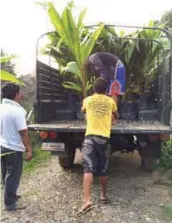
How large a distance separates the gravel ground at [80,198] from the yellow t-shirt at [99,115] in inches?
34.1

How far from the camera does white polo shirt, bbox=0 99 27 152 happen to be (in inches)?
168

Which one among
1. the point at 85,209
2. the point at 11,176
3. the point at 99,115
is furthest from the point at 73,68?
the point at 85,209

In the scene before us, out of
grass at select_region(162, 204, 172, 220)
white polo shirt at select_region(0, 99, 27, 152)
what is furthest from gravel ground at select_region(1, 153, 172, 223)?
white polo shirt at select_region(0, 99, 27, 152)

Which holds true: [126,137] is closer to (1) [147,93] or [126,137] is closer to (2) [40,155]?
(1) [147,93]

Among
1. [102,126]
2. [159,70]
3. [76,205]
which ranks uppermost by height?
[159,70]

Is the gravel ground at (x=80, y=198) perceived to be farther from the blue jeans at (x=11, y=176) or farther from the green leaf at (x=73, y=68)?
the green leaf at (x=73, y=68)

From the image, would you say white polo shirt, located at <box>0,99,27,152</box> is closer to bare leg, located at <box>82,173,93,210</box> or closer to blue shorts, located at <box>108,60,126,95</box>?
bare leg, located at <box>82,173,93,210</box>

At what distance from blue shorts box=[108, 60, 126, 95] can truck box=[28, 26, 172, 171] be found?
0.37 m

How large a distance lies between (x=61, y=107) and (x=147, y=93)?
1.57 meters

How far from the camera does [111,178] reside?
5727mm

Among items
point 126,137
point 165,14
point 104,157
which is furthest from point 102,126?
point 165,14

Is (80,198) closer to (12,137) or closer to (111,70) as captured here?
(12,137)

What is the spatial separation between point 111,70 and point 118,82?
233 millimetres

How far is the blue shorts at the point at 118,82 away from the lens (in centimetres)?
614
